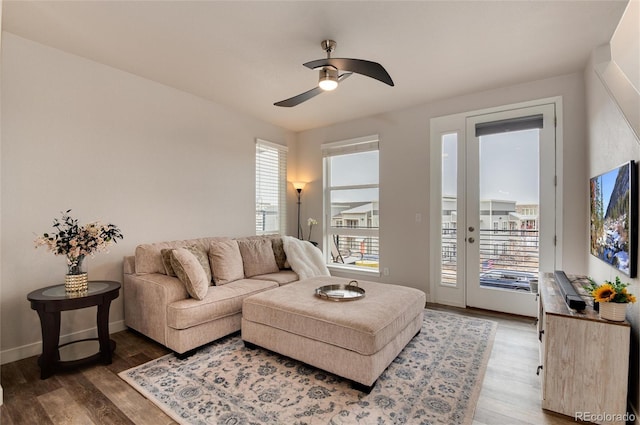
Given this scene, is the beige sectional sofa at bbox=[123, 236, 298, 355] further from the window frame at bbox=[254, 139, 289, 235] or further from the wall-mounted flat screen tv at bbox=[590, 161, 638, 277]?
the wall-mounted flat screen tv at bbox=[590, 161, 638, 277]

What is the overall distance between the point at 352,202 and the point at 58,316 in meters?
3.80

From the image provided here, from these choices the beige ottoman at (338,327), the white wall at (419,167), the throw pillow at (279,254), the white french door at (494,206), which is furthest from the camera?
the throw pillow at (279,254)

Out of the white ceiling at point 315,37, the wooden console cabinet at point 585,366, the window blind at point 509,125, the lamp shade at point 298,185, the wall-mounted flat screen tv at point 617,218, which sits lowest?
the wooden console cabinet at point 585,366

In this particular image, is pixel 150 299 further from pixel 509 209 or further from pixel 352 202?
pixel 509 209

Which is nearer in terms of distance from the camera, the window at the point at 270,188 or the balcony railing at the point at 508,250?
the balcony railing at the point at 508,250

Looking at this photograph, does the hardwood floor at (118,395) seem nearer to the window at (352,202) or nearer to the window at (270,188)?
the window at (352,202)

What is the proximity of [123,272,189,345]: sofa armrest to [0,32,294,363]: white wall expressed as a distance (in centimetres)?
28

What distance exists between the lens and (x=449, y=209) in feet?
12.6

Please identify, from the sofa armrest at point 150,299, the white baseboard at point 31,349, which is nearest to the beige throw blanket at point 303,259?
the sofa armrest at point 150,299

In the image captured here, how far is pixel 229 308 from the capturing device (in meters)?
2.75

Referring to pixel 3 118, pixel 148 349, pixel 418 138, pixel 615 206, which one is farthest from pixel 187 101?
pixel 615 206

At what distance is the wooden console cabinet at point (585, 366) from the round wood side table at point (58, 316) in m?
3.18

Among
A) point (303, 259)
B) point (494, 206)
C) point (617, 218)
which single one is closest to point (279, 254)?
point (303, 259)

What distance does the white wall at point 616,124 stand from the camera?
174cm
